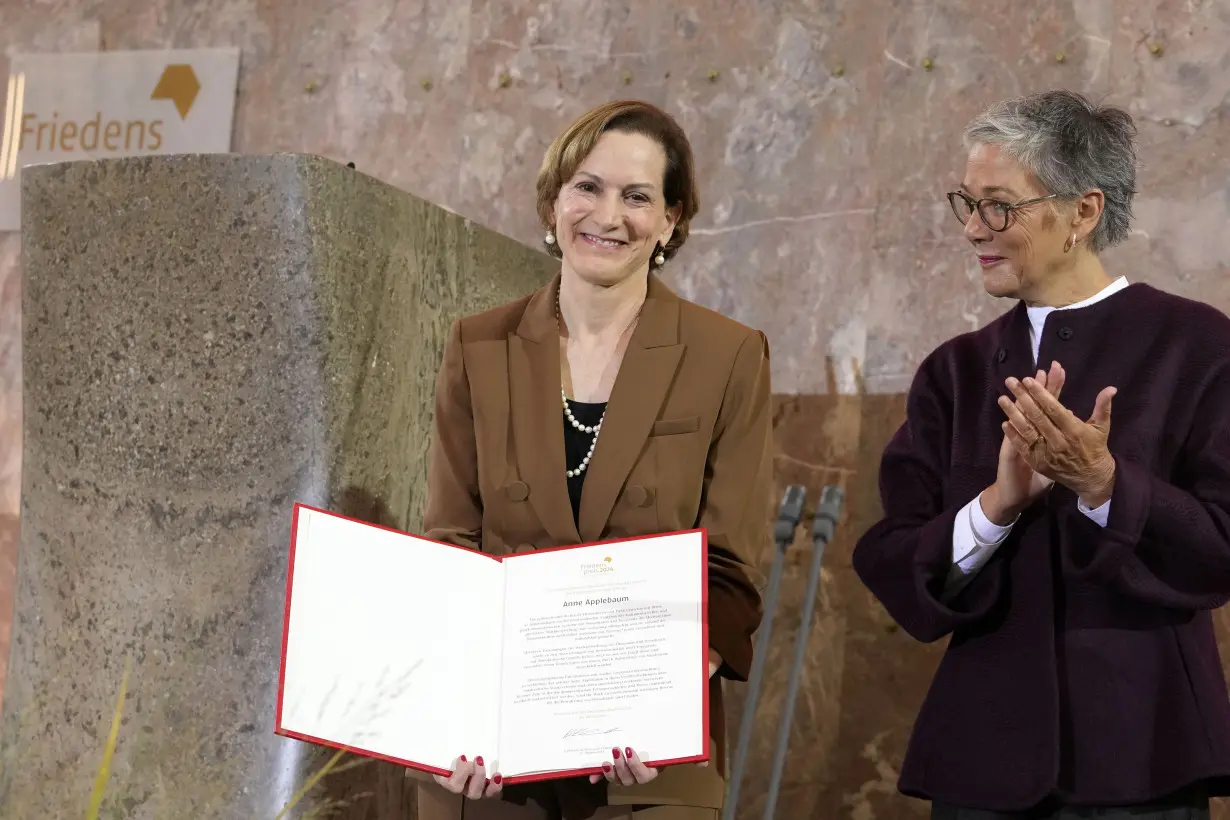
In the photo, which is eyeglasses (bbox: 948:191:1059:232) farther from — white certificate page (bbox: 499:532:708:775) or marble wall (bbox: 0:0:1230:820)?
marble wall (bbox: 0:0:1230:820)

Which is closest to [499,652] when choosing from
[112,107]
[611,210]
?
[611,210]

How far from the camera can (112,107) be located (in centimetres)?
455

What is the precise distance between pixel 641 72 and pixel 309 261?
63.2 inches

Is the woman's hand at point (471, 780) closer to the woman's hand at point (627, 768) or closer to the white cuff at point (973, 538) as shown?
the woman's hand at point (627, 768)

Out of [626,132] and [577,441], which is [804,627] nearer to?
[577,441]

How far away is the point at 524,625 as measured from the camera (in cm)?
215

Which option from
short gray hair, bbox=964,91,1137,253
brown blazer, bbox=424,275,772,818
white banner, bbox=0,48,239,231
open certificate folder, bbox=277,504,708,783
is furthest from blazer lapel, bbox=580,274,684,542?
white banner, bbox=0,48,239,231

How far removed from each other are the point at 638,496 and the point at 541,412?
0.76 feet

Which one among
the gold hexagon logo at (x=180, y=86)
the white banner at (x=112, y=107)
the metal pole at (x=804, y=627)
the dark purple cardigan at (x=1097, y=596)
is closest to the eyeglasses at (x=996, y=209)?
the dark purple cardigan at (x=1097, y=596)

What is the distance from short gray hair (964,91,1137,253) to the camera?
2.47 meters

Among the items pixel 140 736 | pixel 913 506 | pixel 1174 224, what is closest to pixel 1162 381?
pixel 913 506

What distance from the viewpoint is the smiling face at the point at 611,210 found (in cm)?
246

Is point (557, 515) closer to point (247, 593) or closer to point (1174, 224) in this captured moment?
point (247, 593)
